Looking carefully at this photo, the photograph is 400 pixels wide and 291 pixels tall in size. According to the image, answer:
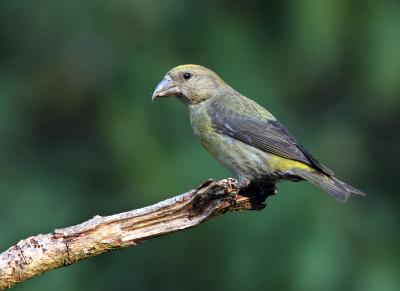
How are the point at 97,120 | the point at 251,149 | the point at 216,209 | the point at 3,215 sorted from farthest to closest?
the point at 97,120 < the point at 3,215 < the point at 251,149 < the point at 216,209

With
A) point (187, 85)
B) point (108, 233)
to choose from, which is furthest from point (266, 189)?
point (108, 233)

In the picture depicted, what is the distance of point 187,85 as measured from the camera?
490 centimetres

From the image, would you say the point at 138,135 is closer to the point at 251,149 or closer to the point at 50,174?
the point at 50,174

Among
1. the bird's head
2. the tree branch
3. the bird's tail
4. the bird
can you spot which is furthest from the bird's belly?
the tree branch

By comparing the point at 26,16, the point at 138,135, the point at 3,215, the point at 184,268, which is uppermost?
the point at 26,16

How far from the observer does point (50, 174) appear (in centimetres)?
600

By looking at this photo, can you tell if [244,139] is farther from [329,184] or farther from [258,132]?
[329,184]

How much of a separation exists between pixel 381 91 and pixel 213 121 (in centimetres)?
235

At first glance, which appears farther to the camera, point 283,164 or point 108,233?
point 283,164

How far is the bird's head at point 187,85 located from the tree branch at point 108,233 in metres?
1.63

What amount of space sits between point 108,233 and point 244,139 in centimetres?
168

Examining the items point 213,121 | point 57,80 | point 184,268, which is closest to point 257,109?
point 213,121

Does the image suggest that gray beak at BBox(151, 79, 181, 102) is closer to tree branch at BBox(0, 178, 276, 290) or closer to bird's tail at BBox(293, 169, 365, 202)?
bird's tail at BBox(293, 169, 365, 202)

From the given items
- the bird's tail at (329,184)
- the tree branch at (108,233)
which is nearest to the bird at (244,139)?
the bird's tail at (329,184)
